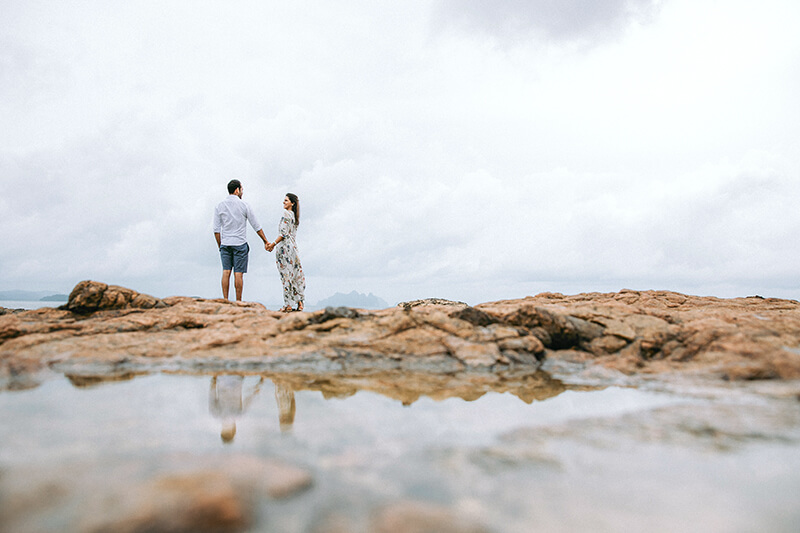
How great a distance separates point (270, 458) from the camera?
6.67 ft

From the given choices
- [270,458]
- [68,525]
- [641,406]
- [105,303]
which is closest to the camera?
[68,525]

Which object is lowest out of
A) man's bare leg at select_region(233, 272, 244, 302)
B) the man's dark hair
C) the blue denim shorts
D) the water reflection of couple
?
the water reflection of couple

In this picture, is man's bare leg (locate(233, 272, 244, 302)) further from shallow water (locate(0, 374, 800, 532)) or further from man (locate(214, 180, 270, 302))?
shallow water (locate(0, 374, 800, 532))

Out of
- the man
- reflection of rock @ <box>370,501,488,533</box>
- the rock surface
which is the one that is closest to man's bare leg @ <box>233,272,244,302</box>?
the man

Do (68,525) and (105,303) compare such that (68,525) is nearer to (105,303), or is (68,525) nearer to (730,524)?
(730,524)

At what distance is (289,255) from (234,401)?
22.9 ft

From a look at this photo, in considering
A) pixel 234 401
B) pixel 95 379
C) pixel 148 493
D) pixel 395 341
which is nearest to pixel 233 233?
pixel 95 379

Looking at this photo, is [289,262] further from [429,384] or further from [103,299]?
[429,384]

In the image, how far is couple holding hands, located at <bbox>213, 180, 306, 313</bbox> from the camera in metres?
9.10

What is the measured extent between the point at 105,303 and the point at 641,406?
7228mm

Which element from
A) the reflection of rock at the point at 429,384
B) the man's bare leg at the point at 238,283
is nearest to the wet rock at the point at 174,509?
the reflection of rock at the point at 429,384

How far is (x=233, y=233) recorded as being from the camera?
9.12m

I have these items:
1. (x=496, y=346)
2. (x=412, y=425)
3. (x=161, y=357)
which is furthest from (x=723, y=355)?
(x=161, y=357)

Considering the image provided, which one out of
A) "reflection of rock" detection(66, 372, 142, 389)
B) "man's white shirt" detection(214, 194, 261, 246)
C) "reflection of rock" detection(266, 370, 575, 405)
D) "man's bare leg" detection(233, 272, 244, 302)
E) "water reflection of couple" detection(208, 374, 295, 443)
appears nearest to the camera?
"water reflection of couple" detection(208, 374, 295, 443)
